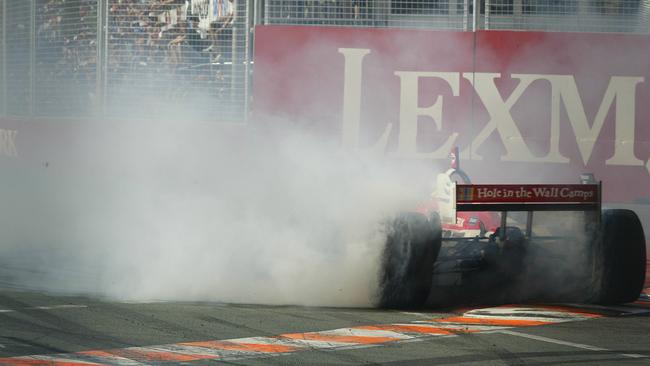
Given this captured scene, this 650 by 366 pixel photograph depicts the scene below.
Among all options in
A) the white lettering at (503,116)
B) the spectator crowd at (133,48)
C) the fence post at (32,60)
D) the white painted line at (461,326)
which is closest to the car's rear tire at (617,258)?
the white painted line at (461,326)

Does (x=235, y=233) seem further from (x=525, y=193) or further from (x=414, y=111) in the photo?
(x=414, y=111)

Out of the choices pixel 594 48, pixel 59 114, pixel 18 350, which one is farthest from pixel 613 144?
pixel 18 350

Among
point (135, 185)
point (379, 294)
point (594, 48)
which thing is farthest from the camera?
point (594, 48)

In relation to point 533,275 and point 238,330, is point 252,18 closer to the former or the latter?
point 533,275

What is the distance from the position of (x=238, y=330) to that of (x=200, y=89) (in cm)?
750

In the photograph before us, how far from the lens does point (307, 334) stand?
6500mm

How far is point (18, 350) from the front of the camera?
5801 mm

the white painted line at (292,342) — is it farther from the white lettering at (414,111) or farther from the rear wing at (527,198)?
the white lettering at (414,111)

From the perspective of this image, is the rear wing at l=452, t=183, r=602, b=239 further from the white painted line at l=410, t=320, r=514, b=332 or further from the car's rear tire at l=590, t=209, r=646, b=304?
the white painted line at l=410, t=320, r=514, b=332

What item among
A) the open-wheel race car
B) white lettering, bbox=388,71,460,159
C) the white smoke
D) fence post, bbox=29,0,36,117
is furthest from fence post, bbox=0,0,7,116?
the open-wheel race car

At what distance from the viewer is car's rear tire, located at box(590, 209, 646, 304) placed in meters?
7.75

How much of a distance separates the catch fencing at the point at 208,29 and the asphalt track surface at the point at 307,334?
618cm

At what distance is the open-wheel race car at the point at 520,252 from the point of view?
753cm

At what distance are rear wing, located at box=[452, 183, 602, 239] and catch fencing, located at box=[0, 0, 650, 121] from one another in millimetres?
6045
